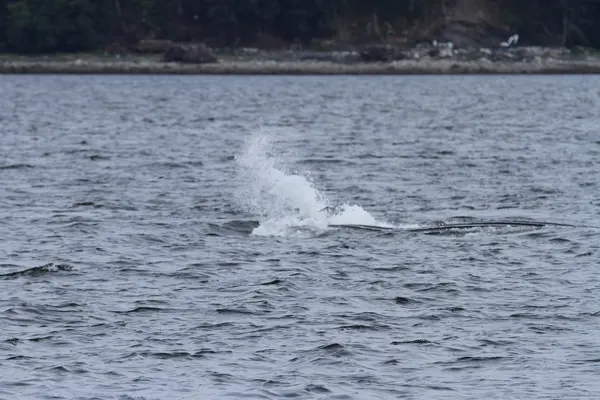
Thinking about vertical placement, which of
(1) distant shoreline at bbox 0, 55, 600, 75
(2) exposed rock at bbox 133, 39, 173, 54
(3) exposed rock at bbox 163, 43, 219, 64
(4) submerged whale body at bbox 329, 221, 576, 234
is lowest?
(1) distant shoreline at bbox 0, 55, 600, 75

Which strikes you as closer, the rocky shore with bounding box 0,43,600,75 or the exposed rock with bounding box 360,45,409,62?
the rocky shore with bounding box 0,43,600,75

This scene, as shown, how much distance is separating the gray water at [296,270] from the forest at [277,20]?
74821 millimetres

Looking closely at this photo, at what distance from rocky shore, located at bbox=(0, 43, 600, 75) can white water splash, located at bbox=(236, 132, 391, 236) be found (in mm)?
82915

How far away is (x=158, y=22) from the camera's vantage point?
131m

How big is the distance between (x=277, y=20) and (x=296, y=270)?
354 ft

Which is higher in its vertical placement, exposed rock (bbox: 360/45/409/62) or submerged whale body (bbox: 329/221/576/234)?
submerged whale body (bbox: 329/221/576/234)

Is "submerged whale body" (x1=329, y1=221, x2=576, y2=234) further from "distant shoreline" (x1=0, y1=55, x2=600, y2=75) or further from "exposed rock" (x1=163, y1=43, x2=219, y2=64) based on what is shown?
"exposed rock" (x1=163, y1=43, x2=219, y2=64)

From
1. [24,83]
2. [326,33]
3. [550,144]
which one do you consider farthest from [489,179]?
[326,33]

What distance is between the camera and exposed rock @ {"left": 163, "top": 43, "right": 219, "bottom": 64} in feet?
388

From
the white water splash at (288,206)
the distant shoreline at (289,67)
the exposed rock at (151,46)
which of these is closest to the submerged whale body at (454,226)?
the white water splash at (288,206)

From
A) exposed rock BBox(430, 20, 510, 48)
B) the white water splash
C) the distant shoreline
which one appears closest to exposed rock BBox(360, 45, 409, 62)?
the distant shoreline

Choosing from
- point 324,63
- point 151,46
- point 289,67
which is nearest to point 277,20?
point 324,63

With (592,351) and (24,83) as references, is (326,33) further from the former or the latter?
(592,351)

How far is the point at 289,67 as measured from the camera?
117 meters
